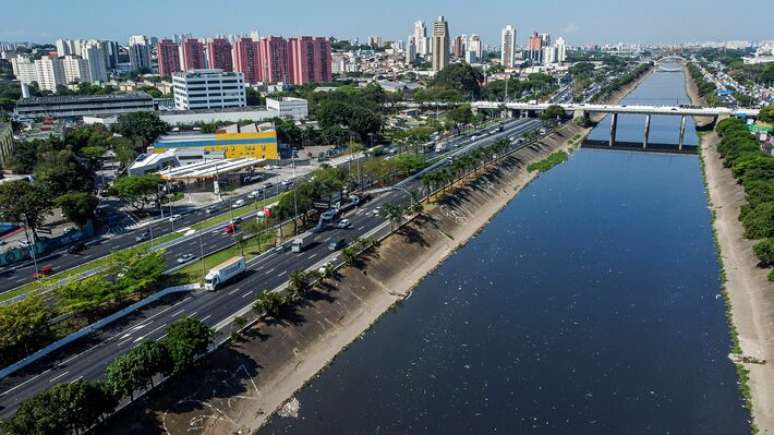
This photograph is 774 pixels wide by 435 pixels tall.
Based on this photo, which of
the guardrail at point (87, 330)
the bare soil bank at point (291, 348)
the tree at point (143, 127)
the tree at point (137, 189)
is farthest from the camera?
the tree at point (143, 127)

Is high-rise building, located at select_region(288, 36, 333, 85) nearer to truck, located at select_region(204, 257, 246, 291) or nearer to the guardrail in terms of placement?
truck, located at select_region(204, 257, 246, 291)

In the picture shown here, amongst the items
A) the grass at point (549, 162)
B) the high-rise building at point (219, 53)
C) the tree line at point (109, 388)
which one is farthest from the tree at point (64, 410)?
the high-rise building at point (219, 53)

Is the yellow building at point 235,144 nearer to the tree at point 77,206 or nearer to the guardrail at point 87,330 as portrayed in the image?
the tree at point 77,206

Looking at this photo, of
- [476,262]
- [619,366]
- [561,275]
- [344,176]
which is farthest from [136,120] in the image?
[619,366]

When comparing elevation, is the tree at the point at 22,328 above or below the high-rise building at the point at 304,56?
below

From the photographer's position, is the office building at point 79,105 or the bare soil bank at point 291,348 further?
the office building at point 79,105

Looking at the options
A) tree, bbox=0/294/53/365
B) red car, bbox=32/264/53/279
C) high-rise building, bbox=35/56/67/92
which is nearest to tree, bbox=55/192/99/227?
red car, bbox=32/264/53/279

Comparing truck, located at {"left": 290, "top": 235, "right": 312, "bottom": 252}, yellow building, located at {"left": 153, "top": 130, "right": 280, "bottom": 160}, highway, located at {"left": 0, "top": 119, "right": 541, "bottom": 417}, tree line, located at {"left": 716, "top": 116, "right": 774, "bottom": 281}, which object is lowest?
highway, located at {"left": 0, "top": 119, "right": 541, "bottom": 417}
